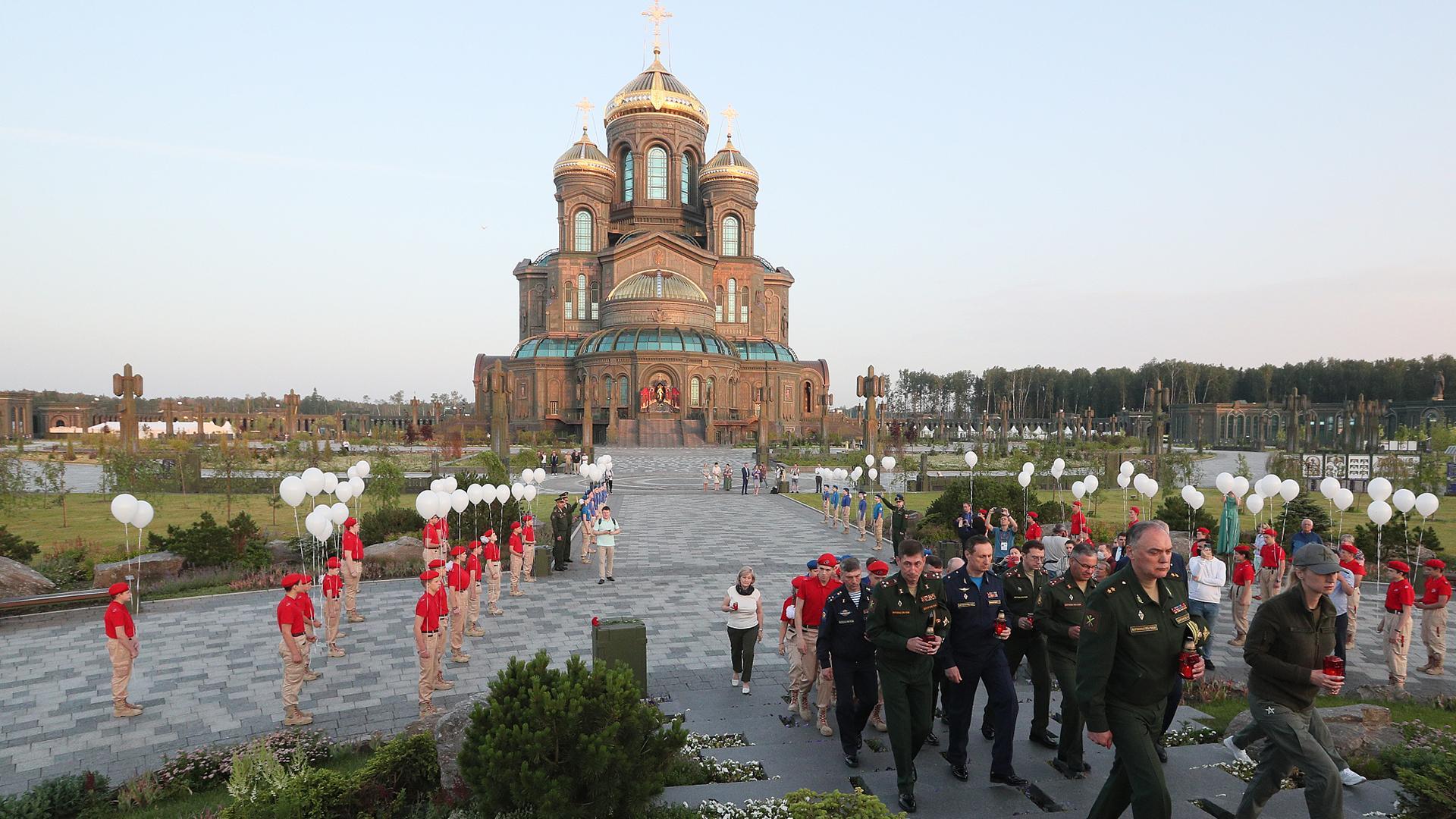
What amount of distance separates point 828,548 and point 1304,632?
542 inches

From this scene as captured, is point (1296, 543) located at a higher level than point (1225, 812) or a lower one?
higher

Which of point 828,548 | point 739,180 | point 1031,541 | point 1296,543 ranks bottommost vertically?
point 828,548

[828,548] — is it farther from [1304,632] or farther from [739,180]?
[739,180]

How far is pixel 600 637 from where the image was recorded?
8.02 m

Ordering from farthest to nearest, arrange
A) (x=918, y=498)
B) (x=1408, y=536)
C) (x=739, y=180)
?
(x=739, y=180)
(x=918, y=498)
(x=1408, y=536)

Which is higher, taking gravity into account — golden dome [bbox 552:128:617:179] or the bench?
golden dome [bbox 552:128:617:179]

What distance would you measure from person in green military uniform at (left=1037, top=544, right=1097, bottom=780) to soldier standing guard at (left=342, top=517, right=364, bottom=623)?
992cm

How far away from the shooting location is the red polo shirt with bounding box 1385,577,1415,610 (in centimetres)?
884

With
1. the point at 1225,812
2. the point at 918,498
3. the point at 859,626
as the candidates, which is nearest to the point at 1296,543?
the point at 1225,812

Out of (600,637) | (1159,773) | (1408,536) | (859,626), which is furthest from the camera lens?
(1408,536)

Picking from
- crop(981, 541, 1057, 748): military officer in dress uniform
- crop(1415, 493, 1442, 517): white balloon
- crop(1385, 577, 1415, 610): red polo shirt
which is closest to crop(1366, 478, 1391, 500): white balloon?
crop(1415, 493, 1442, 517): white balloon

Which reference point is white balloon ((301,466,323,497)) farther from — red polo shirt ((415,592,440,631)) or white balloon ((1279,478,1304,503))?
white balloon ((1279,478,1304,503))

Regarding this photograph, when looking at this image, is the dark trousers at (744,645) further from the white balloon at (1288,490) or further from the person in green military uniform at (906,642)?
the white balloon at (1288,490)

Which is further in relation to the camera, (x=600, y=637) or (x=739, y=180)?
(x=739, y=180)
